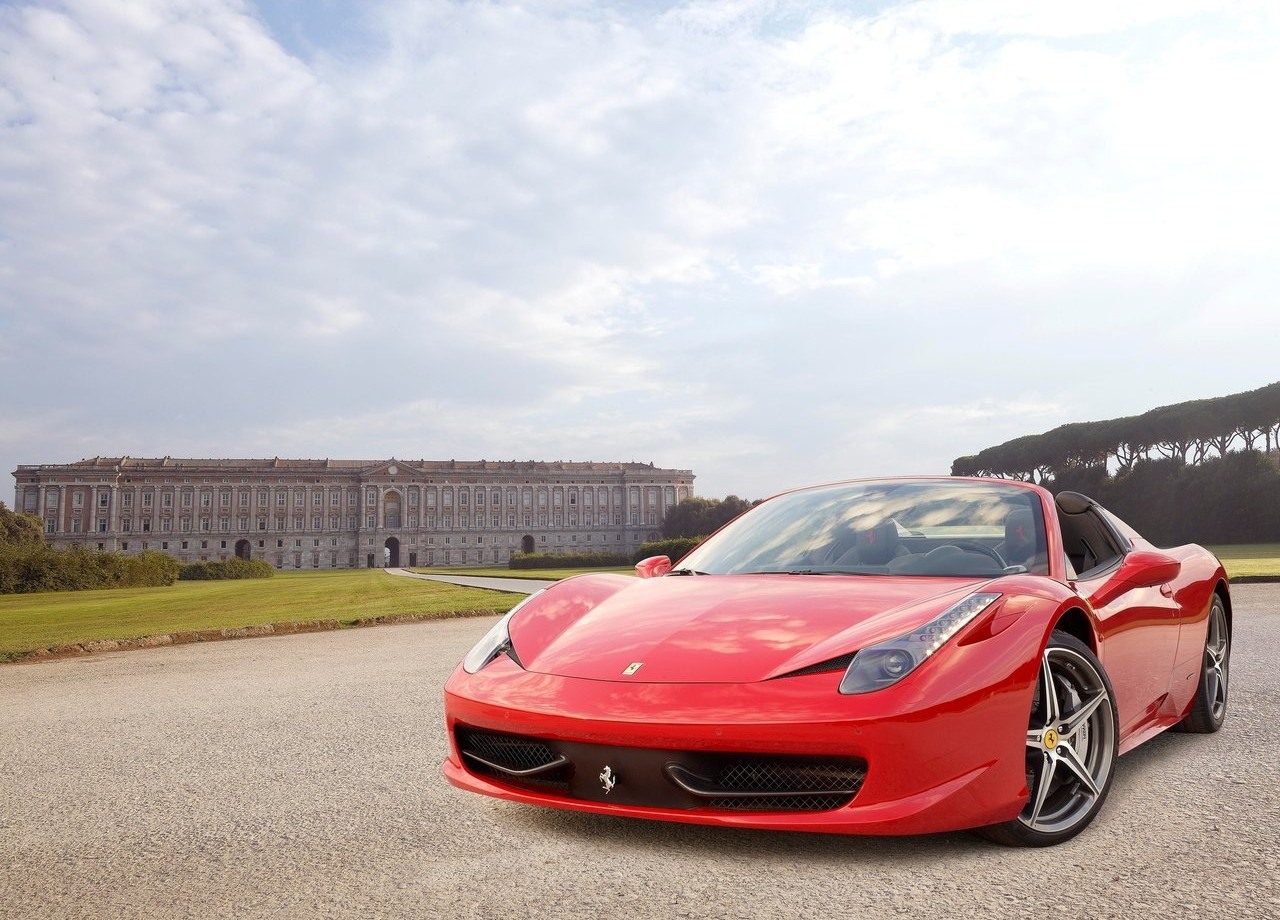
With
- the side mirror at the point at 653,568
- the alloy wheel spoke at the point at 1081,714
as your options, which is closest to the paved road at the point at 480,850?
the alloy wheel spoke at the point at 1081,714

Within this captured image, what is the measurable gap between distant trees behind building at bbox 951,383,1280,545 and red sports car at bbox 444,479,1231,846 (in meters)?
44.6

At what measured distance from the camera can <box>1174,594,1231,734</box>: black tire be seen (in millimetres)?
4613

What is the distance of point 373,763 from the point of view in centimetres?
426

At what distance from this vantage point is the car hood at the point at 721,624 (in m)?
2.80

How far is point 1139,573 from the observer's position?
3.99 metres

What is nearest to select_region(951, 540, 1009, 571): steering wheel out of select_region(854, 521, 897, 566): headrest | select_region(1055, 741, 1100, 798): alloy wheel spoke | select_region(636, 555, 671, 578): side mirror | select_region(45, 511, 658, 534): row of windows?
select_region(854, 521, 897, 566): headrest

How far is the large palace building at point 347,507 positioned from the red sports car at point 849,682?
472 ft

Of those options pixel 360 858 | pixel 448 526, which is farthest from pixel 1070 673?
pixel 448 526

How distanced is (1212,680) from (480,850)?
153 inches

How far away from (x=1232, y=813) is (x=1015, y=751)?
43.2 inches

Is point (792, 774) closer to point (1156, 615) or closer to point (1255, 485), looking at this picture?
point (1156, 615)

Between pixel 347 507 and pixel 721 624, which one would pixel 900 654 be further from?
pixel 347 507

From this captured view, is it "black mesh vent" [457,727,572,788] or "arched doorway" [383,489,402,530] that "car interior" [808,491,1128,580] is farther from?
"arched doorway" [383,489,402,530]

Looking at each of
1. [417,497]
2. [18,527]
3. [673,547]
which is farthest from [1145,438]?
[417,497]
